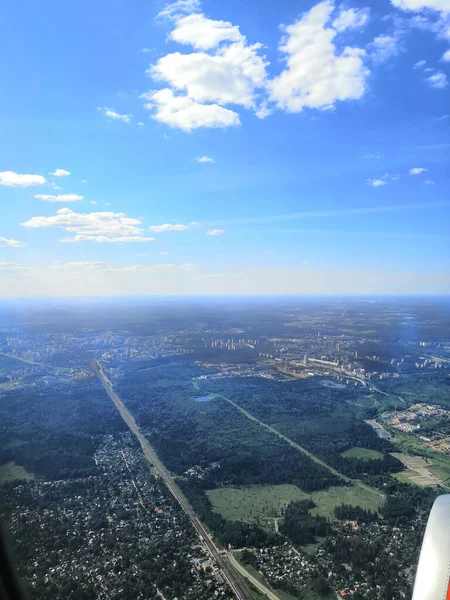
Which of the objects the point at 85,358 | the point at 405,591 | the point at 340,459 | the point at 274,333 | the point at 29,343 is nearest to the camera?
the point at 405,591

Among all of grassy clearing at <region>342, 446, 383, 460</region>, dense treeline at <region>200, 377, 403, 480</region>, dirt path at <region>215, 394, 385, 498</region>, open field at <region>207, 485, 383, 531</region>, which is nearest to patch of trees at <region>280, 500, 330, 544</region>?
open field at <region>207, 485, 383, 531</region>

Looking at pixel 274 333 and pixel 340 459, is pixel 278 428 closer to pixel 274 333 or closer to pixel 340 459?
pixel 340 459

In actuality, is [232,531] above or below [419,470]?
above

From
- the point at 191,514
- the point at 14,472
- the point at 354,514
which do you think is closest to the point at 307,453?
the point at 354,514

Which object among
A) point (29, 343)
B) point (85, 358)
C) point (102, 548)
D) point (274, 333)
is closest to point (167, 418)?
point (102, 548)

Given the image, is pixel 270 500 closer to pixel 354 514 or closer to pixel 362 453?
pixel 354 514
